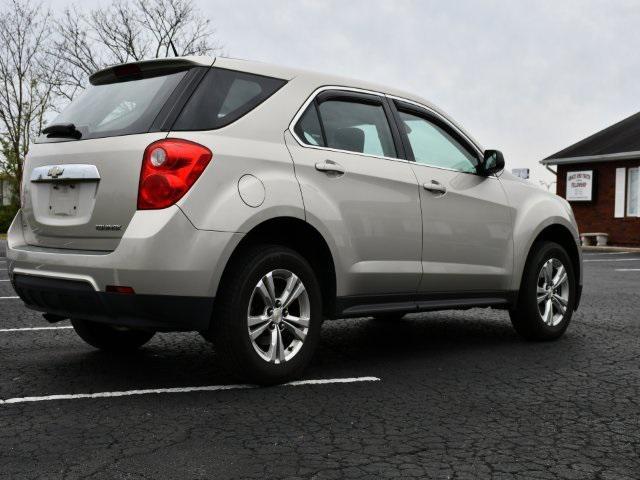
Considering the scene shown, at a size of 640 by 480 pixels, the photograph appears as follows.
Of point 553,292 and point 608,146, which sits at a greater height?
point 608,146

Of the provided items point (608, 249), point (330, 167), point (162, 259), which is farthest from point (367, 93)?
point (608, 249)

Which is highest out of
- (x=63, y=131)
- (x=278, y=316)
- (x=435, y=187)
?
(x=63, y=131)

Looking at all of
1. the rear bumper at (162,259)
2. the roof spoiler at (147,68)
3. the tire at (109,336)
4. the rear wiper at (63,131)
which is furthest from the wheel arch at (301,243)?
the tire at (109,336)

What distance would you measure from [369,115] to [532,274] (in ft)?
6.38

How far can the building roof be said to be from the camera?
27062 mm

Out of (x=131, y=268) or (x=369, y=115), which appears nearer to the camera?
(x=131, y=268)

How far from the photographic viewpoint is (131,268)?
13.0ft

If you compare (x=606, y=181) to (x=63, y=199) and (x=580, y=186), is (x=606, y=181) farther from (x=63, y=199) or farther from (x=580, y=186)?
(x=63, y=199)

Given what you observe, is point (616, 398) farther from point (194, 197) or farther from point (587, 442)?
point (194, 197)

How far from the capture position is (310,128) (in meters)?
4.78

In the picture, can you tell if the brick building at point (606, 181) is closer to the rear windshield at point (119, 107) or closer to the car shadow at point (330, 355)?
the car shadow at point (330, 355)

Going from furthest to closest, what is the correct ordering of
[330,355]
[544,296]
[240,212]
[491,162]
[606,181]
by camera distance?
1. [606,181]
2. [544,296]
3. [491,162]
4. [330,355]
5. [240,212]

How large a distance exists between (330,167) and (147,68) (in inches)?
47.9

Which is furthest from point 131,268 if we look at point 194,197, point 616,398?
point 616,398
